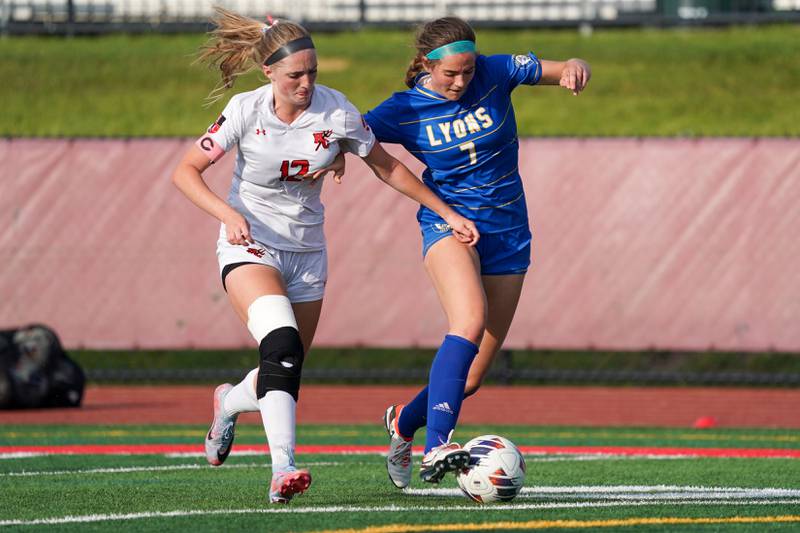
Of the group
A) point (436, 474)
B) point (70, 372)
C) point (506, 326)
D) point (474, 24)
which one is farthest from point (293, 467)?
point (474, 24)

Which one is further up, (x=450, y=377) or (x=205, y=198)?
(x=205, y=198)

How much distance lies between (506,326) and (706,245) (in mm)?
6152

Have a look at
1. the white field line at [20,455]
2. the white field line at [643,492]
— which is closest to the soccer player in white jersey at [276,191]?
the white field line at [643,492]

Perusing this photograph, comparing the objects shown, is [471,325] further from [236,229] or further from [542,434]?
[542,434]

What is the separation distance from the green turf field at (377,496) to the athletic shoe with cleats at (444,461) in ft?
0.44

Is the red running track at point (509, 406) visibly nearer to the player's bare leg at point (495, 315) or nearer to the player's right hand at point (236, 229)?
the player's bare leg at point (495, 315)

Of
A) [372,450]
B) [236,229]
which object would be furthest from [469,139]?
[372,450]

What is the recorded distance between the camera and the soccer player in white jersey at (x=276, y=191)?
19.1ft

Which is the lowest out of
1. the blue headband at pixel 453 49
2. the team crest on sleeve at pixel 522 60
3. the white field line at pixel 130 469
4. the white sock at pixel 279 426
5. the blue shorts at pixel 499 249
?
the white field line at pixel 130 469

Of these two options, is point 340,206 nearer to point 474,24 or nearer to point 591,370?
point 591,370

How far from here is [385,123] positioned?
6.62m

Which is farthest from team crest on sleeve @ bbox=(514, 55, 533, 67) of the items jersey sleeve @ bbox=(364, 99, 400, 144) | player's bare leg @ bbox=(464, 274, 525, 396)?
player's bare leg @ bbox=(464, 274, 525, 396)

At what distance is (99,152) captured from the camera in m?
13.3

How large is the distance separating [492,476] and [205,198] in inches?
64.6
